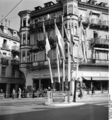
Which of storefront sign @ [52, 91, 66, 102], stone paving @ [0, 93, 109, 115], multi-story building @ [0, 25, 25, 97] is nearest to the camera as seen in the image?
stone paving @ [0, 93, 109, 115]

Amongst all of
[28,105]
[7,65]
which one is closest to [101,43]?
[7,65]

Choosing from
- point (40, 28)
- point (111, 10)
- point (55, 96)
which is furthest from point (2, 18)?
point (40, 28)

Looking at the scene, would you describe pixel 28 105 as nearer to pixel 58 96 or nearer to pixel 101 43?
pixel 58 96

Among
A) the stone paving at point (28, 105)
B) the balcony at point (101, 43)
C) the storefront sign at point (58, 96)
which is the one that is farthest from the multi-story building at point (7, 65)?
the balcony at point (101, 43)

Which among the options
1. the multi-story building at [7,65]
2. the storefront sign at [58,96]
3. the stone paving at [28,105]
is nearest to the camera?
the stone paving at [28,105]

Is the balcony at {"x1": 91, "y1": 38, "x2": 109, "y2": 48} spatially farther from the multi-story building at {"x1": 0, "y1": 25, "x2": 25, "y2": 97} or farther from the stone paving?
the multi-story building at {"x1": 0, "y1": 25, "x2": 25, "y2": 97}

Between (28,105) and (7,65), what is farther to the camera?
(28,105)

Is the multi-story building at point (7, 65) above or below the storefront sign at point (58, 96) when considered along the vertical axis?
above

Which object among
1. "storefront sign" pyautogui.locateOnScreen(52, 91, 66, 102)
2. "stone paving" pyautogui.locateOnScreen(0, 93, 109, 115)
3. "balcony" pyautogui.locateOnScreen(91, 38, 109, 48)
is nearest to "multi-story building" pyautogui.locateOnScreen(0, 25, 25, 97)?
"stone paving" pyautogui.locateOnScreen(0, 93, 109, 115)

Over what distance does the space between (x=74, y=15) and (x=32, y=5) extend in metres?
9.42

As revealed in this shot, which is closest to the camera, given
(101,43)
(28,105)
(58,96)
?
(101,43)

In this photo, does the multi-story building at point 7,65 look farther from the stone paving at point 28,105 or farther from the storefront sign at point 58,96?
the storefront sign at point 58,96

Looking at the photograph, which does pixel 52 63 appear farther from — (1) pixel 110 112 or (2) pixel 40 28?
(1) pixel 110 112

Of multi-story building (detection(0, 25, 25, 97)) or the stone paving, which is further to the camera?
multi-story building (detection(0, 25, 25, 97))
